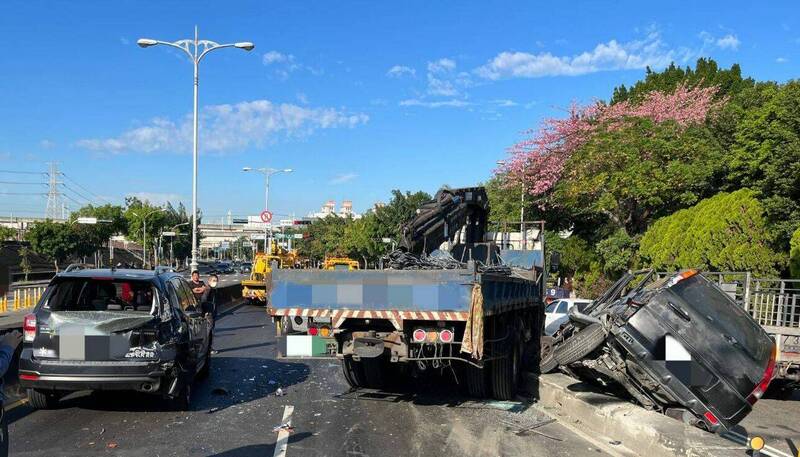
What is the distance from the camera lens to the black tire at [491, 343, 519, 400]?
8.31 meters

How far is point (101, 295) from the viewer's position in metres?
7.96

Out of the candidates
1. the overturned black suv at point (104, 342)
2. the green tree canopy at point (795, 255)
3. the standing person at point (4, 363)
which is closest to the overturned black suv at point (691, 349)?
the overturned black suv at point (104, 342)

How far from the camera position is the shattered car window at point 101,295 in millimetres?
7230

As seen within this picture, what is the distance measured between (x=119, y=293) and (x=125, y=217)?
70212 mm

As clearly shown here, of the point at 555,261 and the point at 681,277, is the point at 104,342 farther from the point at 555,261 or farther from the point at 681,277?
the point at 555,261

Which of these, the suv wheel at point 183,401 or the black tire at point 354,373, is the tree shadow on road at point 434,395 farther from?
the suv wheel at point 183,401

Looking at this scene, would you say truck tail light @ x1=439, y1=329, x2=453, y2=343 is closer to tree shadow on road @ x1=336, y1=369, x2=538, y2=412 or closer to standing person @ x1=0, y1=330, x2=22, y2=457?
tree shadow on road @ x1=336, y1=369, x2=538, y2=412

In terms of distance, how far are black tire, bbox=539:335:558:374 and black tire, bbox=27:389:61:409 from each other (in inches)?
228

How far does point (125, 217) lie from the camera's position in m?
72.7

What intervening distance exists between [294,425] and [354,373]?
200 centimetres

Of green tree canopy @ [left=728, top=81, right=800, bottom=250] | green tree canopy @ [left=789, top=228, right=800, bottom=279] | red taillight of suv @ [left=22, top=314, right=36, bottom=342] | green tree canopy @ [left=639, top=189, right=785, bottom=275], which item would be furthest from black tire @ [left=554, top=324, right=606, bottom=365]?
green tree canopy @ [left=639, top=189, right=785, bottom=275]

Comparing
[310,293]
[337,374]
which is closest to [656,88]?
[337,374]

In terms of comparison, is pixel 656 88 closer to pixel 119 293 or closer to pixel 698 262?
pixel 698 262

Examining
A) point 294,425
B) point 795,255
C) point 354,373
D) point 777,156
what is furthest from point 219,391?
point 777,156
